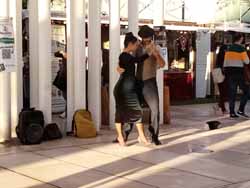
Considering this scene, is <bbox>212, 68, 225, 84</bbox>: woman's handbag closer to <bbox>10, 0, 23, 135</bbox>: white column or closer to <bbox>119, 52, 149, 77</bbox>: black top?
<bbox>119, 52, 149, 77</bbox>: black top

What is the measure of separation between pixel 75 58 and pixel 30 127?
1.69m

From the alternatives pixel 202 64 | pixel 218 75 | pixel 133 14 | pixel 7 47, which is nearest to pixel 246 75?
pixel 218 75

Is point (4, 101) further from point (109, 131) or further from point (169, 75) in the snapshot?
point (169, 75)

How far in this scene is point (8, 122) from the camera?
9.36 m

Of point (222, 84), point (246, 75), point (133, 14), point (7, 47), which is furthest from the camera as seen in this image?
point (222, 84)

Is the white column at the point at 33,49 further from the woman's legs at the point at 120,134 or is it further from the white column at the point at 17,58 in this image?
the woman's legs at the point at 120,134

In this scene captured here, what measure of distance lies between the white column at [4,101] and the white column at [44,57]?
63cm

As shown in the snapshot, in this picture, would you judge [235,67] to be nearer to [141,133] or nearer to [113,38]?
[113,38]

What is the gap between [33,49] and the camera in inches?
391

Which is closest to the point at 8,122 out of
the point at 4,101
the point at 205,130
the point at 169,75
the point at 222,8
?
the point at 4,101

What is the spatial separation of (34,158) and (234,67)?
20.9 feet

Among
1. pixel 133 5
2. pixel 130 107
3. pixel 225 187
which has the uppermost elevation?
pixel 133 5

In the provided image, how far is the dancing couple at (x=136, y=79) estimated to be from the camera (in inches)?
348

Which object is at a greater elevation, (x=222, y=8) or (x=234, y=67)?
(x=222, y=8)
